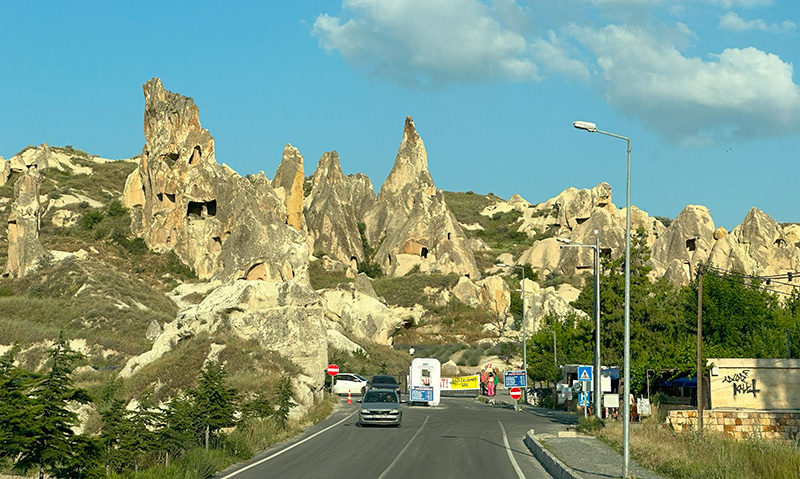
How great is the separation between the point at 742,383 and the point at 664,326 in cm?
486

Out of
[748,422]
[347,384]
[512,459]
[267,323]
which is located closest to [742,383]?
[748,422]

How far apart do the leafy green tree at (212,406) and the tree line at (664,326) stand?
1848 centimetres

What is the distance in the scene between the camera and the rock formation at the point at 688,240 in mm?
111500

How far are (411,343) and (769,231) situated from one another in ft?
157

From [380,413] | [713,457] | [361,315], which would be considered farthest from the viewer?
[361,315]

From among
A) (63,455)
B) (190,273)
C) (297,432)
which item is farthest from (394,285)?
(63,455)

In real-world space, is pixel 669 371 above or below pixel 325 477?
above

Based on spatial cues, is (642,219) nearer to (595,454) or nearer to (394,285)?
(394,285)

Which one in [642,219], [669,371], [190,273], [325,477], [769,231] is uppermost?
[642,219]

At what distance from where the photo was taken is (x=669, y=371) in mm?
35500

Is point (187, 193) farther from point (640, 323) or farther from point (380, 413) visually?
point (640, 323)

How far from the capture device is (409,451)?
79.8 ft

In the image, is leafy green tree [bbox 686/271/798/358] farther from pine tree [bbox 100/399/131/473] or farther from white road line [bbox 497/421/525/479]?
pine tree [bbox 100/399/131/473]

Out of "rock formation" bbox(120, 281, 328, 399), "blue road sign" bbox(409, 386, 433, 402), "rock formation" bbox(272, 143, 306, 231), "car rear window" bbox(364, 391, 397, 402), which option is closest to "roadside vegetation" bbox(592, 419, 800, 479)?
"car rear window" bbox(364, 391, 397, 402)
